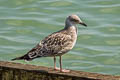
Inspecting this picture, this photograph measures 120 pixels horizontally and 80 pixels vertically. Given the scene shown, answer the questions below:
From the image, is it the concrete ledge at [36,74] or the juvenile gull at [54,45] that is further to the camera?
the juvenile gull at [54,45]

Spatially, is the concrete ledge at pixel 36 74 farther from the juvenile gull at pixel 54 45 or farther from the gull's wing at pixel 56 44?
the gull's wing at pixel 56 44

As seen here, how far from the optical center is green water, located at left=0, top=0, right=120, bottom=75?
46.6 ft

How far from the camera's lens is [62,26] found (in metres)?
16.5

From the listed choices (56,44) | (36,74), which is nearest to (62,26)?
(56,44)

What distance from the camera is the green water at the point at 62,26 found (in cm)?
1421

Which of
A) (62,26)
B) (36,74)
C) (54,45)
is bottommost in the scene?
(36,74)

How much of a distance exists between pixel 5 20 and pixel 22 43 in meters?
2.20

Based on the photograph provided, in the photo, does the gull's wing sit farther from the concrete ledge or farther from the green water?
the green water

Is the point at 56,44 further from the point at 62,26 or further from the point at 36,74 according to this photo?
the point at 62,26

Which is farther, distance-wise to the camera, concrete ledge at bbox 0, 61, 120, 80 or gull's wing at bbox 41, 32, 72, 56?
gull's wing at bbox 41, 32, 72, 56

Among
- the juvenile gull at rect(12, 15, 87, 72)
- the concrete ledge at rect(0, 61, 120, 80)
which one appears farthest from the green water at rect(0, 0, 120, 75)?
the concrete ledge at rect(0, 61, 120, 80)

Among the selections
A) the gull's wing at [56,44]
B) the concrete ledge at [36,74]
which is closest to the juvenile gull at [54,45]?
the gull's wing at [56,44]

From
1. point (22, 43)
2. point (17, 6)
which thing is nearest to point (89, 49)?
point (22, 43)

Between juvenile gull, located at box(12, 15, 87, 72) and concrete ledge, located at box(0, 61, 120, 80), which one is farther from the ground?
juvenile gull, located at box(12, 15, 87, 72)
